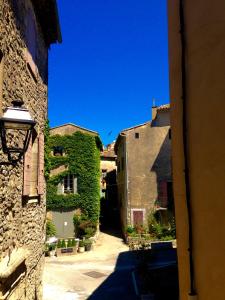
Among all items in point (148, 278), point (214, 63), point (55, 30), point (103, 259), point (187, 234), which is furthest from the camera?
point (103, 259)

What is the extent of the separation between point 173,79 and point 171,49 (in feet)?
1.53

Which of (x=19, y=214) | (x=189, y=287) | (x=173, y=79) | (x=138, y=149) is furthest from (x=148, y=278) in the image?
(x=138, y=149)

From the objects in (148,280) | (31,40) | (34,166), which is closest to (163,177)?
(148,280)

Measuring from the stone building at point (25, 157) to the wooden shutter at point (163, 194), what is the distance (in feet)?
54.6

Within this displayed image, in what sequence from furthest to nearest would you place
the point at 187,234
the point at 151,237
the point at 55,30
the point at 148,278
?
the point at 151,237 < the point at 148,278 < the point at 55,30 < the point at 187,234

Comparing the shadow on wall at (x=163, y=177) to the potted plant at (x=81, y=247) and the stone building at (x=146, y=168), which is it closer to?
the stone building at (x=146, y=168)

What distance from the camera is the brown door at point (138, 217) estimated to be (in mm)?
24250

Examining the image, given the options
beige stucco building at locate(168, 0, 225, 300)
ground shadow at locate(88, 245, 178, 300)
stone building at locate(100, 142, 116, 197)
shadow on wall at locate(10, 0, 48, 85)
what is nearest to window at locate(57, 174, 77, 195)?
ground shadow at locate(88, 245, 178, 300)

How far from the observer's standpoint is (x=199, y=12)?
3.97 metres

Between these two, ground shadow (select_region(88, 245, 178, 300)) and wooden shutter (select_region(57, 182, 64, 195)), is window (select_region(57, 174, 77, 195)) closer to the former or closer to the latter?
wooden shutter (select_region(57, 182, 64, 195))

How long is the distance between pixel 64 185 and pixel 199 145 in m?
21.8

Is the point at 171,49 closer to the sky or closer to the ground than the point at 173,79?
closer to the sky

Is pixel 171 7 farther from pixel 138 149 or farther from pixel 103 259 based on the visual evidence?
pixel 138 149

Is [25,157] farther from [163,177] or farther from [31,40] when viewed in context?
[163,177]
